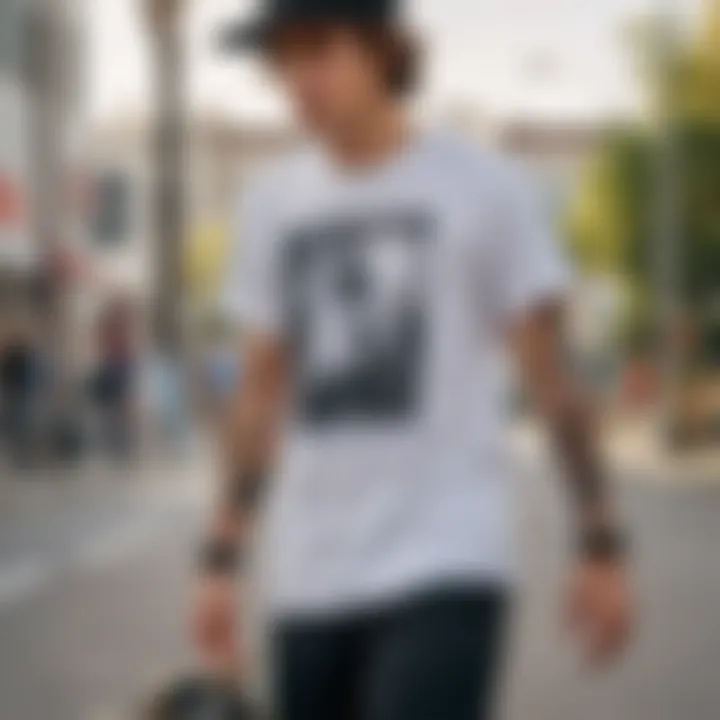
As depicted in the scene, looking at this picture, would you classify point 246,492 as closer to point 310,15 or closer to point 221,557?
point 221,557

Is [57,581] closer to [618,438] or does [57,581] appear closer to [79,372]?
[79,372]

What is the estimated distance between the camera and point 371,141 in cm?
140

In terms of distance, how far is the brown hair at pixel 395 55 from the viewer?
4.67 ft

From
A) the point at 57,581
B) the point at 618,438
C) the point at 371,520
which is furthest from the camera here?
the point at 57,581

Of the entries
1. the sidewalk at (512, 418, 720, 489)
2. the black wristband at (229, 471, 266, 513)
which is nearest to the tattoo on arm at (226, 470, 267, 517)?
the black wristband at (229, 471, 266, 513)

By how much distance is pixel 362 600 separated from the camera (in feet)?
4.65

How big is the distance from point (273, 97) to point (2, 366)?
367 millimetres

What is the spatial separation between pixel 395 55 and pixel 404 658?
50cm

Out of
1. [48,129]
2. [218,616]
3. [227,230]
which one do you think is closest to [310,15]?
[227,230]

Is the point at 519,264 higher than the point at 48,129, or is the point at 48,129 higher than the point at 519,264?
the point at 48,129

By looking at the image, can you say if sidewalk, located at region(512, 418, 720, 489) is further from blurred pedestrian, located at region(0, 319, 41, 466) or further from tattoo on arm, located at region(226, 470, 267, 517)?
blurred pedestrian, located at region(0, 319, 41, 466)

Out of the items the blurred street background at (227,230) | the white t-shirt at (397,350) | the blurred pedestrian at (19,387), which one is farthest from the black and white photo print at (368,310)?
the blurred pedestrian at (19,387)

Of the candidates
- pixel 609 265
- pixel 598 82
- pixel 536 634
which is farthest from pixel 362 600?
pixel 598 82

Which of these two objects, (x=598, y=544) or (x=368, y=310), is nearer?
(x=368, y=310)
